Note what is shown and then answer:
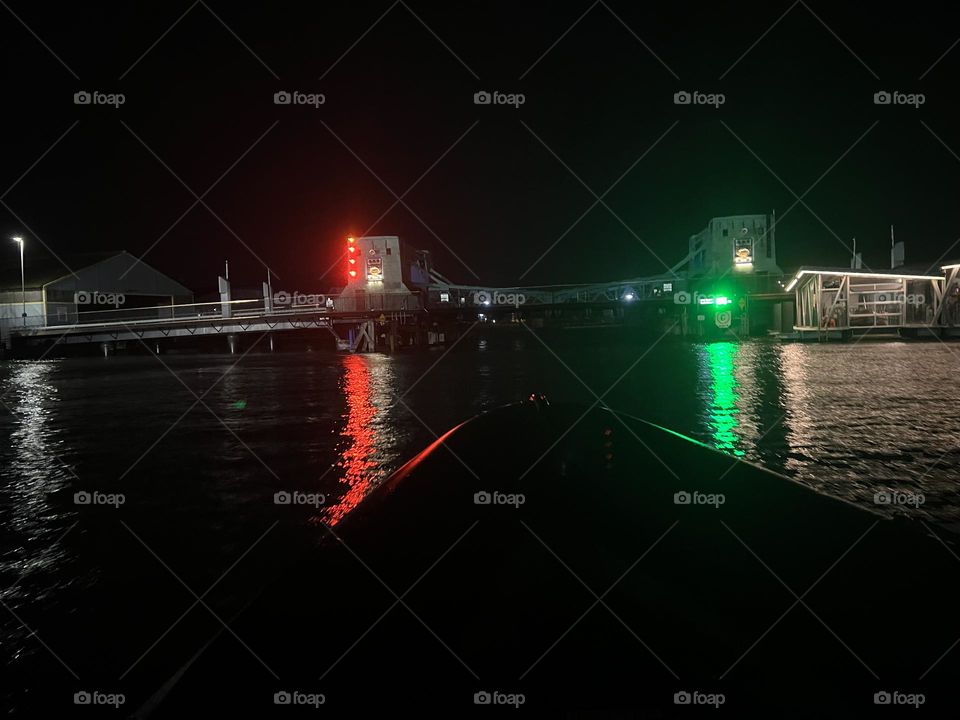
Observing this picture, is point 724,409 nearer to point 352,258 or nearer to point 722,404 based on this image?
point 722,404

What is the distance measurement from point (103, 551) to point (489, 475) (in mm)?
3565

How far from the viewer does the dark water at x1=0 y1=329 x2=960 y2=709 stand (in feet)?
12.2

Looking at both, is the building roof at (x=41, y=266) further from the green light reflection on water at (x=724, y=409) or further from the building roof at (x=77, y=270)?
the green light reflection on water at (x=724, y=409)

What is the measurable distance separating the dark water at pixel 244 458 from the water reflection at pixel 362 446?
4cm

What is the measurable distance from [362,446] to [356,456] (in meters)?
0.58

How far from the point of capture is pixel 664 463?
9.99ft

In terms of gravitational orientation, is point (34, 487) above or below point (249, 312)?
below

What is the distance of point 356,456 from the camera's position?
758 centimetres

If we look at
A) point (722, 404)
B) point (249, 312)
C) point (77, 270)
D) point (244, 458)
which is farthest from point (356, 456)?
point (77, 270)

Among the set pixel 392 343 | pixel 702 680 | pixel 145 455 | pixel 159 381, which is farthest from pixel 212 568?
pixel 392 343

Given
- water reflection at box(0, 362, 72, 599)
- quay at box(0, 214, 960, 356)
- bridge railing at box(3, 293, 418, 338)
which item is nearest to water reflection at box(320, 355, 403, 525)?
water reflection at box(0, 362, 72, 599)

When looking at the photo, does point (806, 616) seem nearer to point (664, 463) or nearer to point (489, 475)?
point (664, 463)

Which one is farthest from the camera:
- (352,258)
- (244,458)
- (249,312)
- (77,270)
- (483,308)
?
(77,270)

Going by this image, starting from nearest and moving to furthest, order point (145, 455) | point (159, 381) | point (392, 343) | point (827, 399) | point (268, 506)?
point (268, 506), point (145, 455), point (827, 399), point (159, 381), point (392, 343)
